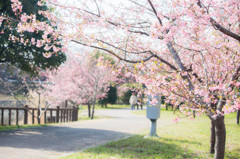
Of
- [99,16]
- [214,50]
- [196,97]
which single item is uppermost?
[99,16]

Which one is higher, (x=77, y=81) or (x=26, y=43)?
(x=26, y=43)

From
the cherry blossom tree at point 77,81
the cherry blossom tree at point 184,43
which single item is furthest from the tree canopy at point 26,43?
the cherry blossom tree at point 77,81

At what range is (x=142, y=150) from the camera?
6441 millimetres

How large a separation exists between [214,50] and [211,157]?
9.48 feet

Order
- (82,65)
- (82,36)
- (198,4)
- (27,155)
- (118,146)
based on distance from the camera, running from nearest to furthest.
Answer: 1. (198,4)
2. (82,36)
3. (27,155)
4. (118,146)
5. (82,65)

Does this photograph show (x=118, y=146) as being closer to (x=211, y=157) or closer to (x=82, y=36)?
(x=211, y=157)

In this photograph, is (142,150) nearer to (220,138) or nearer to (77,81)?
(220,138)

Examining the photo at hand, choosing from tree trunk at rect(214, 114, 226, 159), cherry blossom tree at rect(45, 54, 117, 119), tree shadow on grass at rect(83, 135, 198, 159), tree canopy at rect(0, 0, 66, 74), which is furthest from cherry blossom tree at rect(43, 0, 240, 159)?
cherry blossom tree at rect(45, 54, 117, 119)

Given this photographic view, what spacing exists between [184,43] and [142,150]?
10.7 feet

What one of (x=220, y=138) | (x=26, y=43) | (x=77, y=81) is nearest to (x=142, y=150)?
(x=220, y=138)

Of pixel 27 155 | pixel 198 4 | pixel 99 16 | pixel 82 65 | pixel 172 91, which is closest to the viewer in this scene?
A: pixel 172 91

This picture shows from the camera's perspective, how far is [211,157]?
602 cm

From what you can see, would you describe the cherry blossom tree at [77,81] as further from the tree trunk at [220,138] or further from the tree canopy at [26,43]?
the tree trunk at [220,138]

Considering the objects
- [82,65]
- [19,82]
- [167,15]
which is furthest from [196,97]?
[82,65]
